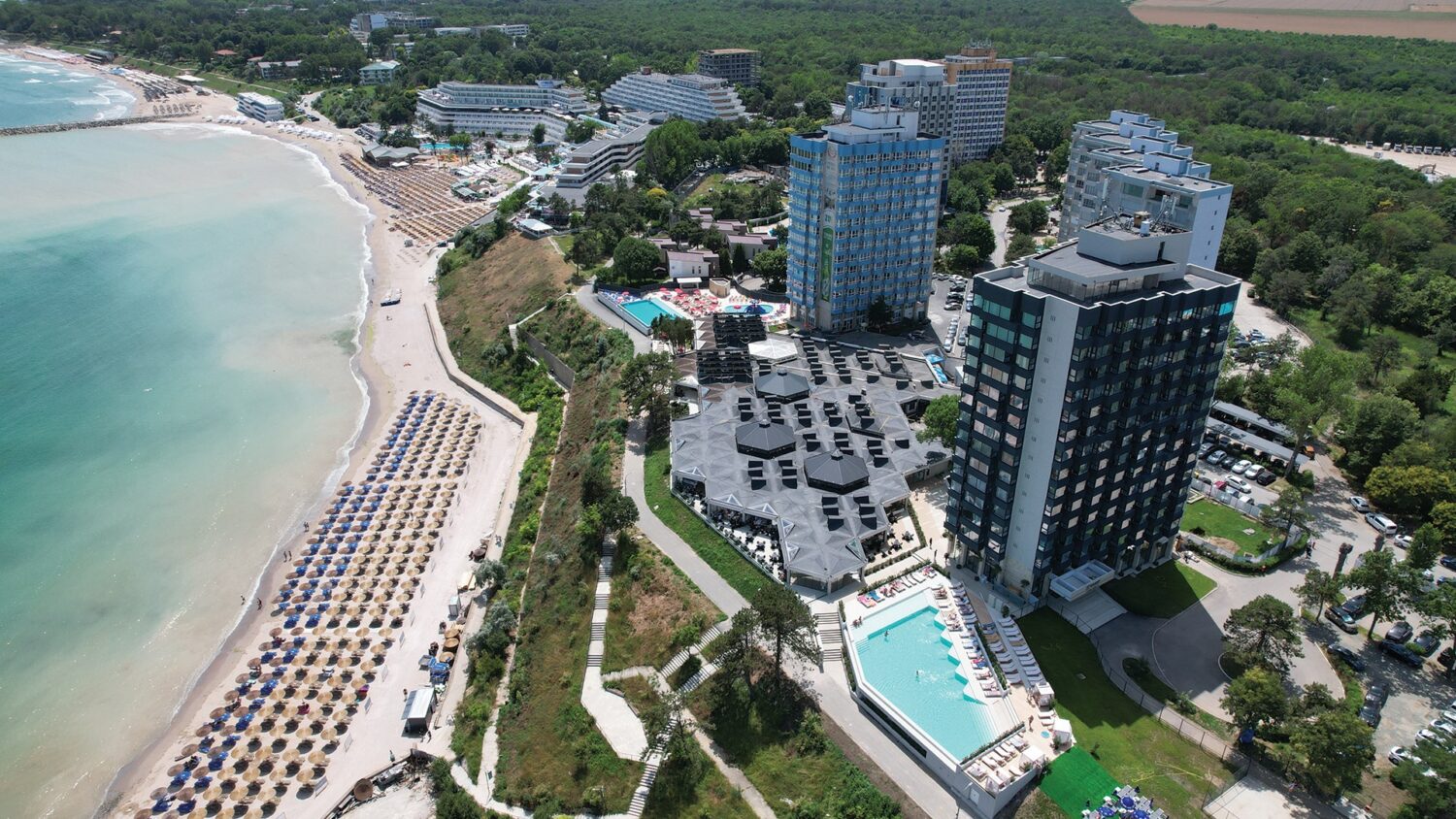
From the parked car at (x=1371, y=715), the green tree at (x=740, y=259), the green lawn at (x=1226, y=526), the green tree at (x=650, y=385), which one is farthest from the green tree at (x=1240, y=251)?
the parked car at (x=1371, y=715)

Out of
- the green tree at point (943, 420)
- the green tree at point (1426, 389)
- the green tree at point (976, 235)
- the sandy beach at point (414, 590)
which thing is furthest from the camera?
the green tree at point (976, 235)

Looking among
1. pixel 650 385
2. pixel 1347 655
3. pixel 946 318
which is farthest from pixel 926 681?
pixel 946 318

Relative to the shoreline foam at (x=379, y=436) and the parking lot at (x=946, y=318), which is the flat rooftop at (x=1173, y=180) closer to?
the parking lot at (x=946, y=318)

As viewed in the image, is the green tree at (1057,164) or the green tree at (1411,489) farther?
the green tree at (1057,164)

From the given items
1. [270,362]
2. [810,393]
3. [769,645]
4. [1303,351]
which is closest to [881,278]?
[810,393]

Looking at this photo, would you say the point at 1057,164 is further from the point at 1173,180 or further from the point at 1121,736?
the point at 1121,736

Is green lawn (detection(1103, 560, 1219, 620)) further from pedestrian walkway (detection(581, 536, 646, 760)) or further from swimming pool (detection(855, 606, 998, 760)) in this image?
pedestrian walkway (detection(581, 536, 646, 760))

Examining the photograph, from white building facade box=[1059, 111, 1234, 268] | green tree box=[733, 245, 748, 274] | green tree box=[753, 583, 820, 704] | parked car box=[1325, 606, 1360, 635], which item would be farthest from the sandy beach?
white building facade box=[1059, 111, 1234, 268]
